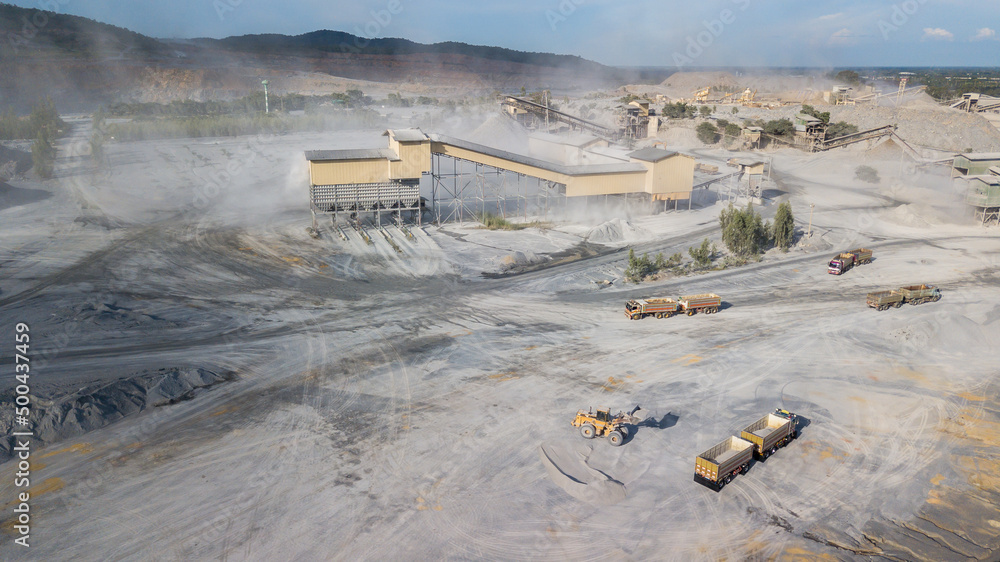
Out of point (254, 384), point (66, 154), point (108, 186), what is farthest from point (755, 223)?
point (66, 154)

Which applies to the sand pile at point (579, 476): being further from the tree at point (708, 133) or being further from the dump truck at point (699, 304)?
the tree at point (708, 133)

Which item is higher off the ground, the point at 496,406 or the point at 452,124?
the point at 452,124

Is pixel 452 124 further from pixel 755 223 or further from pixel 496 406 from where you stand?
pixel 496 406

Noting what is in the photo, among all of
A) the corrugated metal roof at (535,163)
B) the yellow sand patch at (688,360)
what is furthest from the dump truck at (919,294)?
the corrugated metal roof at (535,163)

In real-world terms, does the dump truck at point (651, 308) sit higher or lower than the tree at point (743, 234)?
lower

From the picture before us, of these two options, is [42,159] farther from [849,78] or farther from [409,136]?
[849,78]

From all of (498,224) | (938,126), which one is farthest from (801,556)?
(938,126)
